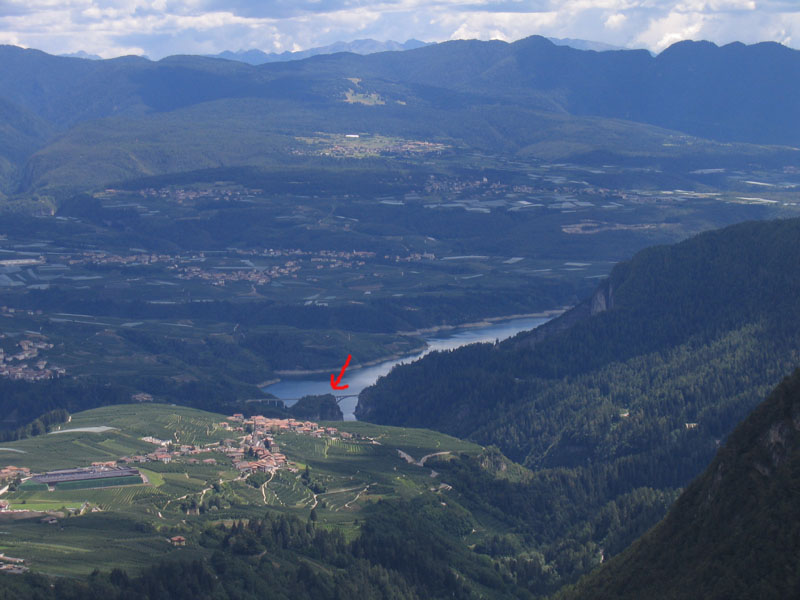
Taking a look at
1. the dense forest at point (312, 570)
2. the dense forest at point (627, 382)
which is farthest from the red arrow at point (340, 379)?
the dense forest at point (312, 570)

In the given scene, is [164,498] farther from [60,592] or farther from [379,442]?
[379,442]

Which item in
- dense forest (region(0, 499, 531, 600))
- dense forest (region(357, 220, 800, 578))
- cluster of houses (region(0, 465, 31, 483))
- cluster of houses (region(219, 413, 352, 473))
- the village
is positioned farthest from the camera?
the village

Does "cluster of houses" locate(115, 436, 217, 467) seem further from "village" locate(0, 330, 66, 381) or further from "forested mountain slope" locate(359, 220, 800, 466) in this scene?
"village" locate(0, 330, 66, 381)

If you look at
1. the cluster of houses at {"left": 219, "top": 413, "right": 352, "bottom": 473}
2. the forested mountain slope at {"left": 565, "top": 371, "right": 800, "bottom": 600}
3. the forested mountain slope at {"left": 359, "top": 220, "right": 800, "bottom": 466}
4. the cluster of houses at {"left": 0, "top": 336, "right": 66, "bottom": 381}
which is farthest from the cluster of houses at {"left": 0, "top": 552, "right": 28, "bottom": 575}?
the cluster of houses at {"left": 0, "top": 336, "right": 66, "bottom": 381}

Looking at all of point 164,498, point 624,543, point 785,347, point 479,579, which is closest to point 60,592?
point 164,498

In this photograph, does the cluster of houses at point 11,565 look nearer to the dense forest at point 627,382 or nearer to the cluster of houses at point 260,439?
the cluster of houses at point 260,439

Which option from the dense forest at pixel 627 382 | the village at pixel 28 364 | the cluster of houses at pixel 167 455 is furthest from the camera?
the village at pixel 28 364
